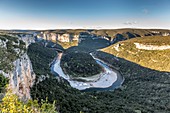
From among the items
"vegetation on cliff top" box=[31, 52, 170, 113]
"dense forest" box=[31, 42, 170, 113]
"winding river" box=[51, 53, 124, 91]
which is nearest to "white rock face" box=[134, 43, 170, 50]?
"dense forest" box=[31, 42, 170, 113]

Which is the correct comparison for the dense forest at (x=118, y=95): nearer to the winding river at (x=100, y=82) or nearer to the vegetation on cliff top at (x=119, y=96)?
the vegetation on cliff top at (x=119, y=96)

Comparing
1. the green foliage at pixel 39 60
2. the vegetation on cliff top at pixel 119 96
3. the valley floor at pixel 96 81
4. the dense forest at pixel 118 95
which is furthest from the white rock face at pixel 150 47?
the green foliage at pixel 39 60

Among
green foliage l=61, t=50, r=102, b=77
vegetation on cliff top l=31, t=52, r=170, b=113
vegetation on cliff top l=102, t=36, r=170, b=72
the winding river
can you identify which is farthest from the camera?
vegetation on cliff top l=102, t=36, r=170, b=72

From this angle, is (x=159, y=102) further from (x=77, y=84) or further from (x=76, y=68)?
(x=76, y=68)

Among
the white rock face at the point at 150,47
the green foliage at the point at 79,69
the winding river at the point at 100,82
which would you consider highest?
the white rock face at the point at 150,47

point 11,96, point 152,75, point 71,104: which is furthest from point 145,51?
point 11,96

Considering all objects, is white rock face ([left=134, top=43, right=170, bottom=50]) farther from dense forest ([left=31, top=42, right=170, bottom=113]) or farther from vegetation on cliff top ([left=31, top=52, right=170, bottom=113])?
vegetation on cliff top ([left=31, top=52, right=170, bottom=113])

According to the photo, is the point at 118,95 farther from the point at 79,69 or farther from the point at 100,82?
the point at 79,69

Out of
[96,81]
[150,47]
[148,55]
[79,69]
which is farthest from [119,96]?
[150,47]

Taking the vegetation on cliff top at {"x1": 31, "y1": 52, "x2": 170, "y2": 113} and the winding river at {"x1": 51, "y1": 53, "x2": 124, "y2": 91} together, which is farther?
the winding river at {"x1": 51, "y1": 53, "x2": 124, "y2": 91}

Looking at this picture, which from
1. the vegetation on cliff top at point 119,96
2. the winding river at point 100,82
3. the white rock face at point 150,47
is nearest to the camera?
the vegetation on cliff top at point 119,96

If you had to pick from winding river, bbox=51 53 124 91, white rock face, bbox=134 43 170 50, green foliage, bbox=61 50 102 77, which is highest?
white rock face, bbox=134 43 170 50

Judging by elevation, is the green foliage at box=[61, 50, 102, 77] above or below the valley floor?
above
